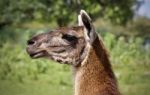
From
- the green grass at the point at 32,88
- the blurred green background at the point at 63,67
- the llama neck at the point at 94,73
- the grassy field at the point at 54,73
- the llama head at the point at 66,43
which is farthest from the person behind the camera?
the blurred green background at the point at 63,67

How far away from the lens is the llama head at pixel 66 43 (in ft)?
16.0

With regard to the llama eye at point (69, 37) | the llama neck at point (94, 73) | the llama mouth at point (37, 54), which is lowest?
the llama neck at point (94, 73)

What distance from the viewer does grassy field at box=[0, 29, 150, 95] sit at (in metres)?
15.2

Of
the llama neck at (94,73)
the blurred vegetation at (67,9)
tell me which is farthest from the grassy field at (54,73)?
the blurred vegetation at (67,9)

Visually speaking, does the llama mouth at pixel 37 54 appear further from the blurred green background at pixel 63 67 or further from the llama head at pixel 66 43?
the blurred green background at pixel 63 67

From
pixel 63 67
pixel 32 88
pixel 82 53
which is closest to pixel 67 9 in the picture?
pixel 63 67

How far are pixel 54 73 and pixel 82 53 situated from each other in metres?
12.6

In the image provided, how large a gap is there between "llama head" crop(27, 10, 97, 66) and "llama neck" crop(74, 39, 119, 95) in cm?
6

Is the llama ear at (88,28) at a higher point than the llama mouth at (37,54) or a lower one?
higher

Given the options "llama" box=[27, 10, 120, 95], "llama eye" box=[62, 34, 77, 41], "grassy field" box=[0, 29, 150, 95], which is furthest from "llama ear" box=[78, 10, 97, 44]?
"grassy field" box=[0, 29, 150, 95]

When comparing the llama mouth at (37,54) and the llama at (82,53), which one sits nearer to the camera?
the llama at (82,53)

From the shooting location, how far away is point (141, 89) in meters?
15.7

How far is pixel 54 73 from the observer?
17.5m

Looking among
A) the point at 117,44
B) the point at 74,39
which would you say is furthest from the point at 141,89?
the point at 74,39
